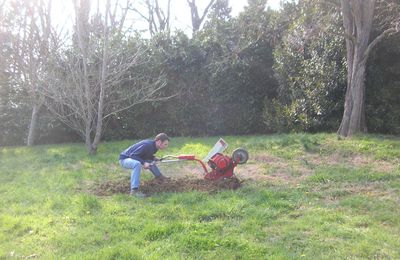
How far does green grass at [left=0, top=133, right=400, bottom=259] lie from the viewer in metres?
5.11

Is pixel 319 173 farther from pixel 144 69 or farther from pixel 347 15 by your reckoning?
pixel 144 69

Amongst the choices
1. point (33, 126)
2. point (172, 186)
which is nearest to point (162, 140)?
point (172, 186)

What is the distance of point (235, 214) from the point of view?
6.27 metres

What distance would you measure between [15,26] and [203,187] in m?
12.6

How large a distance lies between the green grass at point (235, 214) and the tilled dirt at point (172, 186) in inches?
9.8

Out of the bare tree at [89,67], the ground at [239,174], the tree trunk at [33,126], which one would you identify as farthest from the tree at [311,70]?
the tree trunk at [33,126]

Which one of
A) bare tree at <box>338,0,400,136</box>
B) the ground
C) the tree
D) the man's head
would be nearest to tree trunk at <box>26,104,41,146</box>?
the ground

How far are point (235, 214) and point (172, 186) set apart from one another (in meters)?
1.97

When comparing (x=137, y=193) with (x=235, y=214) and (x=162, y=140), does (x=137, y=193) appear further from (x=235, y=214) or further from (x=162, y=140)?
(x=235, y=214)

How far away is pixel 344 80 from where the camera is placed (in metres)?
12.7

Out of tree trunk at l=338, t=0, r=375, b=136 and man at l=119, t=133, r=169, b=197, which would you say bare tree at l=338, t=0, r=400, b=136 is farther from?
man at l=119, t=133, r=169, b=197

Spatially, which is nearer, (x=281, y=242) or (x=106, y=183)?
(x=281, y=242)

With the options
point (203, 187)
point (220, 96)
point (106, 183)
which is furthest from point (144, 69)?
point (203, 187)

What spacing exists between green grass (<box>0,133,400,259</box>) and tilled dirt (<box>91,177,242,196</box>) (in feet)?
0.82
